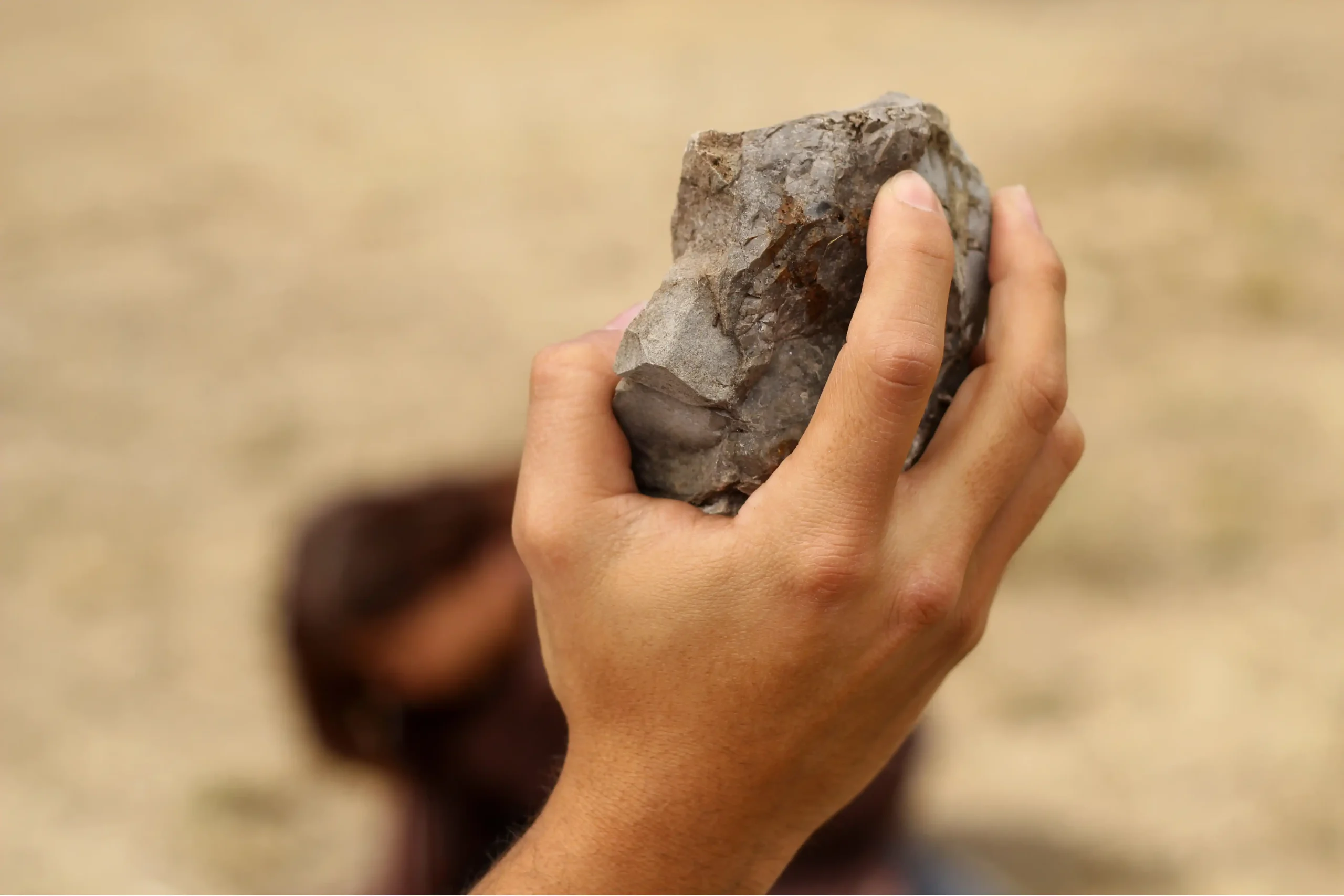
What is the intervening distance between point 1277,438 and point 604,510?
4.21m

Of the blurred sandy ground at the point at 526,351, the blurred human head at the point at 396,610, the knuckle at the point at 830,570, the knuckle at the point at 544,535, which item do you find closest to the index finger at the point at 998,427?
the knuckle at the point at 830,570

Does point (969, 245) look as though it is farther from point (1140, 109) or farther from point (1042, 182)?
point (1140, 109)

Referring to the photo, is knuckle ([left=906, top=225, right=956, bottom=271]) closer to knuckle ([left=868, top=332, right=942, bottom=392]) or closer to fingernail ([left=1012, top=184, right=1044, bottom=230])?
knuckle ([left=868, top=332, right=942, bottom=392])

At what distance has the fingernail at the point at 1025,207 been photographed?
1.64 meters

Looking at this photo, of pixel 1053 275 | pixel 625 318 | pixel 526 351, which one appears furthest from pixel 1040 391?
pixel 526 351

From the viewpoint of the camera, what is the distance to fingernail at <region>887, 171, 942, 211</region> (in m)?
1.38

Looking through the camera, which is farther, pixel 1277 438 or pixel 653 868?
pixel 1277 438

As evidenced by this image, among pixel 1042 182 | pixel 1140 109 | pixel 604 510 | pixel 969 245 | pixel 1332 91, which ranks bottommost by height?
pixel 604 510

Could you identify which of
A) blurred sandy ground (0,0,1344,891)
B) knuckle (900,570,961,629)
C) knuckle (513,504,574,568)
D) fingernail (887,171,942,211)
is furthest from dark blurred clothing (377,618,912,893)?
fingernail (887,171,942,211)

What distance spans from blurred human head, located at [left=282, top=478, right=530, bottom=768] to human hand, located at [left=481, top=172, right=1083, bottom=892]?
3.73 feet

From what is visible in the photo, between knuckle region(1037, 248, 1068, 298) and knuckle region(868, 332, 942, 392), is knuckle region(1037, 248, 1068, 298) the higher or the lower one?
the higher one

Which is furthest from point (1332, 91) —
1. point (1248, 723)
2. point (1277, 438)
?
point (1248, 723)

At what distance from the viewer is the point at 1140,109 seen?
643cm

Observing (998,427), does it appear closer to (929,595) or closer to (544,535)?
(929,595)
